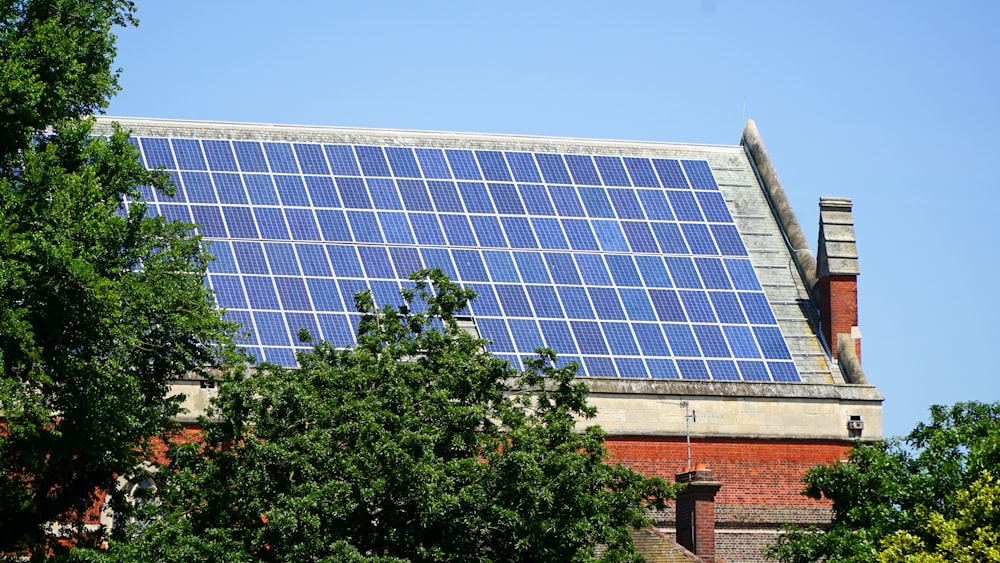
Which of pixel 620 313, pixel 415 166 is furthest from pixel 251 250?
pixel 620 313

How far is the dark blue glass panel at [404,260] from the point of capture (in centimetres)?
4934

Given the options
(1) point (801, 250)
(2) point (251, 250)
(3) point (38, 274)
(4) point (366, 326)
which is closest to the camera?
(3) point (38, 274)

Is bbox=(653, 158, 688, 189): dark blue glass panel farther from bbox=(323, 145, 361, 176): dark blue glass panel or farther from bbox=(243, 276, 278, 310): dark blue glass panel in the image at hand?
bbox=(243, 276, 278, 310): dark blue glass panel

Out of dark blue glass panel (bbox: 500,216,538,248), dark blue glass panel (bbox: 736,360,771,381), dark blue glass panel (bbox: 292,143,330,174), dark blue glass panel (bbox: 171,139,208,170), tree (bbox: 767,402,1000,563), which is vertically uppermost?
dark blue glass panel (bbox: 171,139,208,170)

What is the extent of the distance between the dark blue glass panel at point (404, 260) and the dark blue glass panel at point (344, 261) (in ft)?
3.71

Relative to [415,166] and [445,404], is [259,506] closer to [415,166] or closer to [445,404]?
[445,404]

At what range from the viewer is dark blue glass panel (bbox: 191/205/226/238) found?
49438 millimetres

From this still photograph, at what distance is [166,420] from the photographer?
34.3 m

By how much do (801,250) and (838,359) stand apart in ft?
16.6

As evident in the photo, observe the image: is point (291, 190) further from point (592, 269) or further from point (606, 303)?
point (606, 303)

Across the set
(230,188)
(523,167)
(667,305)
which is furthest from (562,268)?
(230,188)

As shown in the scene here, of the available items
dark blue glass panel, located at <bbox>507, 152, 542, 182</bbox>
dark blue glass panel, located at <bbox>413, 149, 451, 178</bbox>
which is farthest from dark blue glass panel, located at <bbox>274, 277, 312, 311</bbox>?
dark blue glass panel, located at <bbox>507, 152, 542, 182</bbox>

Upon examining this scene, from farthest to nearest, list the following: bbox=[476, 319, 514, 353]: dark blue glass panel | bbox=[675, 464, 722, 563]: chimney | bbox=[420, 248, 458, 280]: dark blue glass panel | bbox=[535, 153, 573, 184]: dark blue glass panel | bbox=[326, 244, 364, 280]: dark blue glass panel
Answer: bbox=[535, 153, 573, 184]: dark blue glass panel
bbox=[420, 248, 458, 280]: dark blue glass panel
bbox=[326, 244, 364, 280]: dark blue glass panel
bbox=[476, 319, 514, 353]: dark blue glass panel
bbox=[675, 464, 722, 563]: chimney

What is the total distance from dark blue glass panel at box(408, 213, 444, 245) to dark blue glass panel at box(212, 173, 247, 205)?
521 cm
